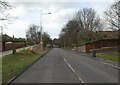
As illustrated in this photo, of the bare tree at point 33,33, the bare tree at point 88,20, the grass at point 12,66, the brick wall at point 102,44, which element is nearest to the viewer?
the grass at point 12,66

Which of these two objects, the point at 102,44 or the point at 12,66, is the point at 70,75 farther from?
the point at 102,44

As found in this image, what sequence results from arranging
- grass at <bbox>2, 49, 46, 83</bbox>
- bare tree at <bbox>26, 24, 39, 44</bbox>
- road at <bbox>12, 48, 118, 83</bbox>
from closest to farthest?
1. road at <bbox>12, 48, 118, 83</bbox>
2. grass at <bbox>2, 49, 46, 83</bbox>
3. bare tree at <bbox>26, 24, 39, 44</bbox>

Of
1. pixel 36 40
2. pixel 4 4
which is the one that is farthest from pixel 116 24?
pixel 36 40

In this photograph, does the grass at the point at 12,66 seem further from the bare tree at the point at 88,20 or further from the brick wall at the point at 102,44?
the bare tree at the point at 88,20

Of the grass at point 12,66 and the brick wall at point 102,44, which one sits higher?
the brick wall at point 102,44

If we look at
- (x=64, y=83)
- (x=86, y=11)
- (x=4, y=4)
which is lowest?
(x=64, y=83)

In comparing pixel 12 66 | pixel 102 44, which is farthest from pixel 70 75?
pixel 102 44

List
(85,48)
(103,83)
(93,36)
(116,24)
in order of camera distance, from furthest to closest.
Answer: (93,36)
(85,48)
(116,24)
(103,83)

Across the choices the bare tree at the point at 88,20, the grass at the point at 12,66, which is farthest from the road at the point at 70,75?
the bare tree at the point at 88,20

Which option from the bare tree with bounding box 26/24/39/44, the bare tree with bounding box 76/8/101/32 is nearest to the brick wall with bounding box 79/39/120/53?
the bare tree with bounding box 76/8/101/32

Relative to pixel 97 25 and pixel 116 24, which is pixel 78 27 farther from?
pixel 116 24

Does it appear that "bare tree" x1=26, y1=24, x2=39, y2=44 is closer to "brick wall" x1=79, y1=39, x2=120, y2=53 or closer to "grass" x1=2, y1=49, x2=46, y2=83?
"brick wall" x1=79, y1=39, x2=120, y2=53

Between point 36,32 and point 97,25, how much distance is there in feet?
124

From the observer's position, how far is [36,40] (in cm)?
13512
